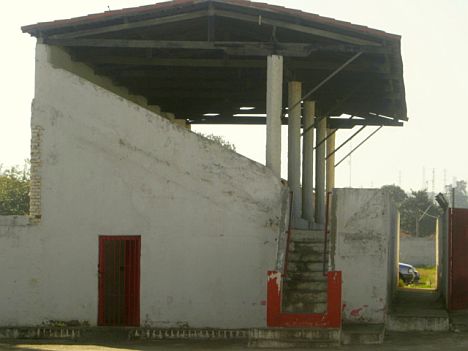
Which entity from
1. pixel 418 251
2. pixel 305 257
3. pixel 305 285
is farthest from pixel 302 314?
pixel 418 251

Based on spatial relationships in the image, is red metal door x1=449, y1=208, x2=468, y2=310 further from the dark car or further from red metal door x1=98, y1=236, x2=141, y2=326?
the dark car

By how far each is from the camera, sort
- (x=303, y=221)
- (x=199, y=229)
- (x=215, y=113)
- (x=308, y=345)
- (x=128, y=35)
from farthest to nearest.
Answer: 1. (x=215, y=113)
2. (x=303, y=221)
3. (x=128, y=35)
4. (x=199, y=229)
5. (x=308, y=345)

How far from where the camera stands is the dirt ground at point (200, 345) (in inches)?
535

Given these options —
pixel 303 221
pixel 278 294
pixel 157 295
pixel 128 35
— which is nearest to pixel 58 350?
pixel 157 295

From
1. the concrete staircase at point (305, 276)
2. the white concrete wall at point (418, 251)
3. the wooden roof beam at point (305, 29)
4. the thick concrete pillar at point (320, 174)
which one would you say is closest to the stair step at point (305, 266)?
the concrete staircase at point (305, 276)

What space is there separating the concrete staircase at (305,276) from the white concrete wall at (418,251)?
41118 millimetres

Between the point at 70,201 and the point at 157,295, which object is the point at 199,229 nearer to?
the point at 157,295

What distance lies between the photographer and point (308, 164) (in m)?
22.6

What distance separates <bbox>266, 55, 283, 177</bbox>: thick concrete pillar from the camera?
1627 cm

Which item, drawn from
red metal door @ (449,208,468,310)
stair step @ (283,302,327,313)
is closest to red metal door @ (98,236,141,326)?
stair step @ (283,302,327,313)

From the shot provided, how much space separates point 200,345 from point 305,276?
2273mm

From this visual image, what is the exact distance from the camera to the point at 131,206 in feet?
50.9

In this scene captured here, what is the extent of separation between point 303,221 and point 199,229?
5.22m

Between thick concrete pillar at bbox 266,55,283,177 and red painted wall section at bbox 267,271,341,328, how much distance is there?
134 inches
